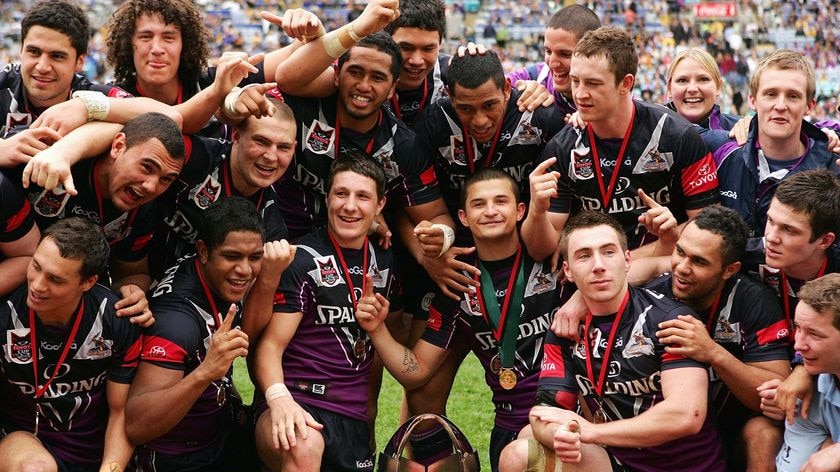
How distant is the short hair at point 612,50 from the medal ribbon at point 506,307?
4.04 ft

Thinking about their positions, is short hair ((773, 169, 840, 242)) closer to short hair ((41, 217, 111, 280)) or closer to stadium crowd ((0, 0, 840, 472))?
stadium crowd ((0, 0, 840, 472))

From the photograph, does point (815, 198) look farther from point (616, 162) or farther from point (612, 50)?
point (612, 50)

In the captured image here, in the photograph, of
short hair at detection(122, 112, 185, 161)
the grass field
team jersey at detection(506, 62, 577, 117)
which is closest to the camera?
short hair at detection(122, 112, 185, 161)

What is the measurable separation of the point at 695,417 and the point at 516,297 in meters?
1.42

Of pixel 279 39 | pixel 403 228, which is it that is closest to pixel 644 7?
pixel 279 39

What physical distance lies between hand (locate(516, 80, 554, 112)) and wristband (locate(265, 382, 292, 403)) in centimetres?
229

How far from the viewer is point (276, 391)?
222 inches

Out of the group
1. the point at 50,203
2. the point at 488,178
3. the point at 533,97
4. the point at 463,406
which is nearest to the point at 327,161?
the point at 488,178

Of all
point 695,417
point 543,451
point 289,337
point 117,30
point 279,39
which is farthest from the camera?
point 279,39

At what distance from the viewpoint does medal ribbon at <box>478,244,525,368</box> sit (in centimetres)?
605

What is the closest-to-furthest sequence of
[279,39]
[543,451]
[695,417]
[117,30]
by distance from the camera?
[695,417], [543,451], [117,30], [279,39]

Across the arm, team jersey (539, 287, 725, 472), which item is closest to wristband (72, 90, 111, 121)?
the arm

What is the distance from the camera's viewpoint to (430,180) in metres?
6.52

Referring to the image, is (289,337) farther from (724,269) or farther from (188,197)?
(724,269)
